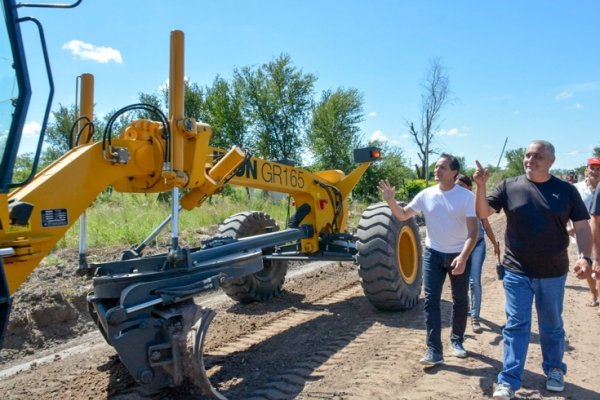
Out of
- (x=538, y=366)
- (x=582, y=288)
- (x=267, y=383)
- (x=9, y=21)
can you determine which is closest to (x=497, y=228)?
(x=582, y=288)

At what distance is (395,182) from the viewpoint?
29.2m

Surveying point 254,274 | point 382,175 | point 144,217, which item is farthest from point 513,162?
point 254,274

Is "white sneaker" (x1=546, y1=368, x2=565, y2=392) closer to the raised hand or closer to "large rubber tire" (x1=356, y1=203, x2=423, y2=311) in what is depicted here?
the raised hand

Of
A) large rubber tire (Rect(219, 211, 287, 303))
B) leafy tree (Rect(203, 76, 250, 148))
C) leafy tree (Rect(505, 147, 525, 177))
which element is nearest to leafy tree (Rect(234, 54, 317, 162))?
leafy tree (Rect(203, 76, 250, 148))

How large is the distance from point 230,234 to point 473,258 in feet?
10.1

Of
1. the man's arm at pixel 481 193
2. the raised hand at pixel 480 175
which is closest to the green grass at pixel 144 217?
the man's arm at pixel 481 193

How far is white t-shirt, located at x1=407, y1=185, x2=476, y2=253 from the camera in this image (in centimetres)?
461

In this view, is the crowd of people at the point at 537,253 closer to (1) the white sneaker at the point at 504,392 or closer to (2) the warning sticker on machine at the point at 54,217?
(1) the white sneaker at the point at 504,392

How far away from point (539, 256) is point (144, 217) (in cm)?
1169

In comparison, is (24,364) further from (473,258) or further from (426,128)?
(426,128)

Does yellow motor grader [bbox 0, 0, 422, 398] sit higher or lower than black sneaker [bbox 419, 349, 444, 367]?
higher

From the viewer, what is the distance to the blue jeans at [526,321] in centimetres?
391

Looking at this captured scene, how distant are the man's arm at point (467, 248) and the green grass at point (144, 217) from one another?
415 centimetres

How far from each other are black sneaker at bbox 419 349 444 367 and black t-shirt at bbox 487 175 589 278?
1.09 m
